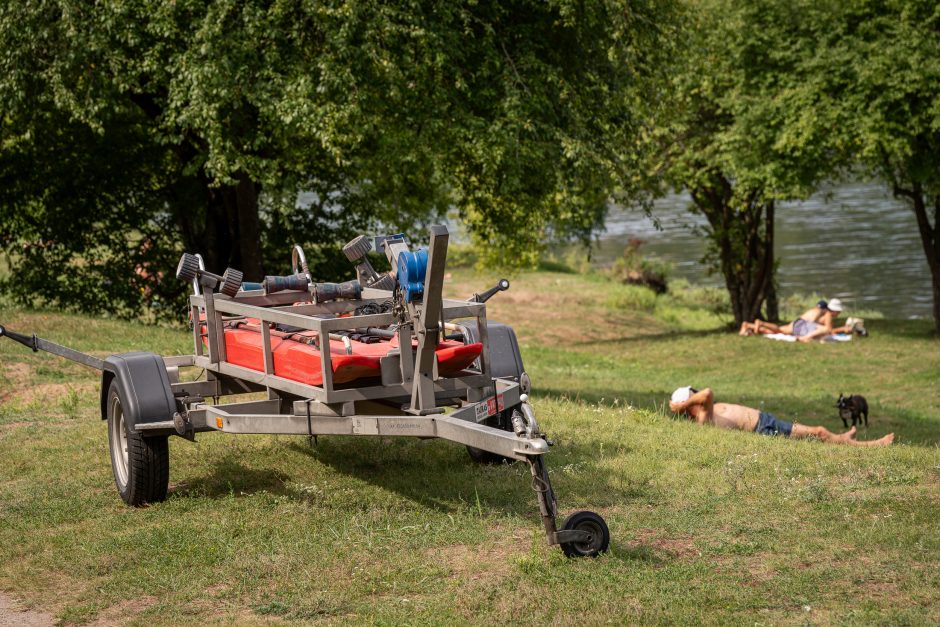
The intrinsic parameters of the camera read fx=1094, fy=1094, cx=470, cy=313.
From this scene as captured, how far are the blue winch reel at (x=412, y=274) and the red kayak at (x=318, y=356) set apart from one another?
0.39m

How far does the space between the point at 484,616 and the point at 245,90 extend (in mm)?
8840

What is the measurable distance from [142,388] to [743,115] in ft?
59.1

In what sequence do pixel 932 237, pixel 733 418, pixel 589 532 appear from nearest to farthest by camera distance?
1. pixel 589 532
2. pixel 733 418
3. pixel 932 237

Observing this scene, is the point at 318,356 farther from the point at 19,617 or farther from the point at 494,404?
the point at 19,617

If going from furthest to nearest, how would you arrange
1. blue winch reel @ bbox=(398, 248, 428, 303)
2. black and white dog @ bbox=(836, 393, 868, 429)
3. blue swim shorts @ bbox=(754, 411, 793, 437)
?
black and white dog @ bbox=(836, 393, 868, 429), blue swim shorts @ bbox=(754, 411, 793, 437), blue winch reel @ bbox=(398, 248, 428, 303)

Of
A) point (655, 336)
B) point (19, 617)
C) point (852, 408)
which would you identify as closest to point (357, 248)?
point (19, 617)

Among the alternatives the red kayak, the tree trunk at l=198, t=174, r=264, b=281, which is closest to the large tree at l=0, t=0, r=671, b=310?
the tree trunk at l=198, t=174, r=264, b=281

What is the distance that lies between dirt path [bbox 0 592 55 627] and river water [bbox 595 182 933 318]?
19627 millimetres

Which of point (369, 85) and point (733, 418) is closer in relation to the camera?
point (733, 418)

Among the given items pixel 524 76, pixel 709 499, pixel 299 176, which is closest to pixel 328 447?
pixel 709 499

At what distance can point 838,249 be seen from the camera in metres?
43.2

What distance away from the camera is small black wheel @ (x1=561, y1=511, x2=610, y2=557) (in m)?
5.97

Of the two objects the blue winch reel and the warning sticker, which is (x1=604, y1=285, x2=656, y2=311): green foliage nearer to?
the warning sticker

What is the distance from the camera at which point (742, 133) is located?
22.9m
